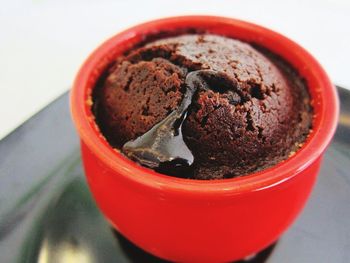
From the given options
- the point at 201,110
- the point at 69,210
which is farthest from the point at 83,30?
the point at 201,110

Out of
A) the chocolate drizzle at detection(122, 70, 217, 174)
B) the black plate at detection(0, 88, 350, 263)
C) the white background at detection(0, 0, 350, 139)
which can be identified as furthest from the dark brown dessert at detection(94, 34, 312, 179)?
the white background at detection(0, 0, 350, 139)

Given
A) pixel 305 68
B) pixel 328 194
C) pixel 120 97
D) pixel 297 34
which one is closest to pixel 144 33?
pixel 120 97

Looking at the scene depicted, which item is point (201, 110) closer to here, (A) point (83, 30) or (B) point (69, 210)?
(B) point (69, 210)

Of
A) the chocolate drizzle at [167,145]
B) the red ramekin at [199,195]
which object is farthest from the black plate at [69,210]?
the chocolate drizzle at [167,145]

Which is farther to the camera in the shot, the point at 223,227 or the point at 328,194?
the point at 328,194

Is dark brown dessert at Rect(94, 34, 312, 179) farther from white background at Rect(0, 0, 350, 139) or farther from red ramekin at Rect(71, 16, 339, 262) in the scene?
white background at Rect(0, 0, 350, 139)

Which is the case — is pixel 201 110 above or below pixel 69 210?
above

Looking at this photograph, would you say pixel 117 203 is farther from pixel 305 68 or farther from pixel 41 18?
pixel 41 18
